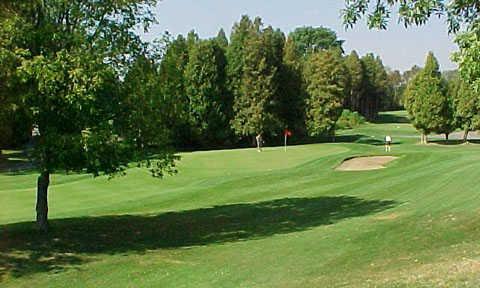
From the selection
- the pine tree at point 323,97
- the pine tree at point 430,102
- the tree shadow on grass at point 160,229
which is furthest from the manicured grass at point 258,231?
the pine tree at point 323,97

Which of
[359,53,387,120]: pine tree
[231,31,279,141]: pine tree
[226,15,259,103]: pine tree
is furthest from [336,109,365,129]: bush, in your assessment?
[231,31,279,141]: pine tree

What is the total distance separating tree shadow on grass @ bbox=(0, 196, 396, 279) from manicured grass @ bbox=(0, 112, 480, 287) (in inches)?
1.5

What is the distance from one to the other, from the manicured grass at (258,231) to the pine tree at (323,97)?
35.9 metres

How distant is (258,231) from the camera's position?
17.6 meters

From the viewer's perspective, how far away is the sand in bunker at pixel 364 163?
112 feet

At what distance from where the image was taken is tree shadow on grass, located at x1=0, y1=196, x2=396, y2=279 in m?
14.3

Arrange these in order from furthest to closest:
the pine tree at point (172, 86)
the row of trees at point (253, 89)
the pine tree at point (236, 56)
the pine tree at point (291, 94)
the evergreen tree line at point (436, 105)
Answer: the pine tree at point (291, 94), the pine tree at point (236, 56), the evergreen tree line at point (436, 105), the row of trees at point (253, 89), the pine tree at point (172, 86)

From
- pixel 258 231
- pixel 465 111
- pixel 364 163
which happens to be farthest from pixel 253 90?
pixel 258 231

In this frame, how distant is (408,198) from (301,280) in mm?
11960

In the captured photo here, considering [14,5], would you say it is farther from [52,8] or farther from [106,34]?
[106,34]

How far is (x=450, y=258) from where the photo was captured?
35.6 ft

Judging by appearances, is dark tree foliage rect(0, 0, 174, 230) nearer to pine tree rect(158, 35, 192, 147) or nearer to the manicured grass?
pine tree rect(158, 35, 192, 147)

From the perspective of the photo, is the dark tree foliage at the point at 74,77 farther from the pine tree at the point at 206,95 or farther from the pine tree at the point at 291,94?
the pine tree at the point at 291,94

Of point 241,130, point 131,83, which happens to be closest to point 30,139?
point 131,83
